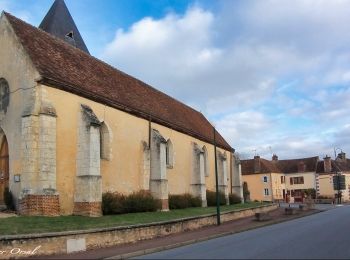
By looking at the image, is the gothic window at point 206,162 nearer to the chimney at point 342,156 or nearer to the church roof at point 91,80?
the church roof at point 91,80

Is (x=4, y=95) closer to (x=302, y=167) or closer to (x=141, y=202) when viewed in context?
(x=141, y=202)

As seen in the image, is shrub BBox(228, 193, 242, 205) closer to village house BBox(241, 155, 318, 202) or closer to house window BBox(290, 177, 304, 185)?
village house BBox(241, 155, 318, 202)

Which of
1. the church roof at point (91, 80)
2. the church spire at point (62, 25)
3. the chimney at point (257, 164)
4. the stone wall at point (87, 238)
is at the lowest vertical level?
the stone wall at point (87, 238)

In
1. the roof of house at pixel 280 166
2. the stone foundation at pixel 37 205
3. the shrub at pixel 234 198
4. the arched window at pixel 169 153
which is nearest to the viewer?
the stone foundation at pixel 37 205

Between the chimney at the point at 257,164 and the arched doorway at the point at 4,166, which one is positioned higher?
the chimney at the point at 257,164

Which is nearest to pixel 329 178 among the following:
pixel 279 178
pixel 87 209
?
pixel 279 178

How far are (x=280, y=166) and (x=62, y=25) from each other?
198 feet

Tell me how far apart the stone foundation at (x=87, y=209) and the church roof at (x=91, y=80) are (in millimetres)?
5331

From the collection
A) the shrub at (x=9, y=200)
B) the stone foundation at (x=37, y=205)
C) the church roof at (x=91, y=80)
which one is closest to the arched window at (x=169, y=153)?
the church roof at (x=91, y=80)

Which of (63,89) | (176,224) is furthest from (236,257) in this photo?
(63,89)

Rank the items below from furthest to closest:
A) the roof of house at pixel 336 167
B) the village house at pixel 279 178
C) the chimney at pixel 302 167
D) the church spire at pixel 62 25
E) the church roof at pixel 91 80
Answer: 1. the chimney at pixel 302 167
2. the roof of house at pixel 336 167
3. the village house at pixel 279 178
4. the church spire at pixel 62 25
5. the church roof at pixel 91 80

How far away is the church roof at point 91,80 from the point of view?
20.6 metres

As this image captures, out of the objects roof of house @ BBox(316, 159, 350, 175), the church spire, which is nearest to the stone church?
the church spire

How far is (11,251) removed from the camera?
1281 centimetres
